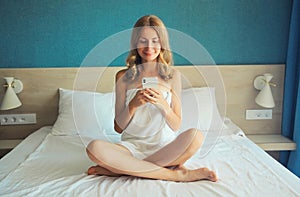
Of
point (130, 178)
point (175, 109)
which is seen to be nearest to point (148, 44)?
point (175, 109)

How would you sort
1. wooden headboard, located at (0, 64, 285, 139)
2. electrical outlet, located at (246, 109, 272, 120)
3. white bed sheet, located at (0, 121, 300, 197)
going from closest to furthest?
white bed sheet, located at (0, 121, 300, 197), wooden headboard, located at (0, 64, 285, 139), electrical outlet, located at (246, 109, 272, 120)

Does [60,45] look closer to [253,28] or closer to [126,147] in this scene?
[126,147]

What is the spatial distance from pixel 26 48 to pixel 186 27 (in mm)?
1224

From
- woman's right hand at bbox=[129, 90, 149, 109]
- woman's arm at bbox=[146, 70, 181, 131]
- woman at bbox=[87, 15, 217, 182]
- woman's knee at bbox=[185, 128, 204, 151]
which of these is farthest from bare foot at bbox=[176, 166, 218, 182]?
woman's right hand at bbox=[129, 90, 149, 109]

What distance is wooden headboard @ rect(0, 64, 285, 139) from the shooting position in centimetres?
232

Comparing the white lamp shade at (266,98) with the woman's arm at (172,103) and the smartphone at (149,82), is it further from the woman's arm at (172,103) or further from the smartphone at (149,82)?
the smartphone at (149,82)

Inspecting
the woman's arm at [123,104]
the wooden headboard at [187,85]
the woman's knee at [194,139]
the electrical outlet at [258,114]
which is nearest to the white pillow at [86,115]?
the wooden headboard at [187,85]

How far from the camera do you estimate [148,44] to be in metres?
1.45

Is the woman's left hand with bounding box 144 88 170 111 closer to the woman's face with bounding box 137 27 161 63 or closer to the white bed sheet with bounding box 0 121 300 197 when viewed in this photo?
the woman's face with bounding box 137 27 161 63

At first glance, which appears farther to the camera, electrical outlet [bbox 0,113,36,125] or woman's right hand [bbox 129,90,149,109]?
electrical outlet [bbox 0,113,36,125]

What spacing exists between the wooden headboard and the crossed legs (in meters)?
0.85

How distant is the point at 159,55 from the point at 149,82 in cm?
15

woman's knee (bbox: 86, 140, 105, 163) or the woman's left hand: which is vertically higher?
the woman's left hand

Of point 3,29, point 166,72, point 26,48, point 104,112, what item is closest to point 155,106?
point 166,72
